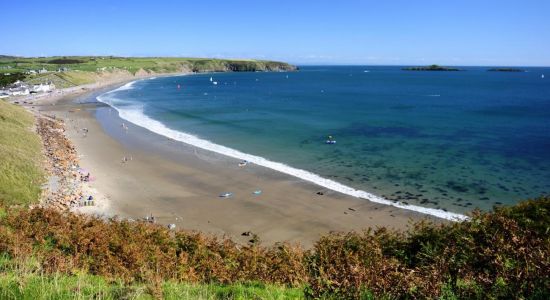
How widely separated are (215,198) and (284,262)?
15.7 m

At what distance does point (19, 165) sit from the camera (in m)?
26.3

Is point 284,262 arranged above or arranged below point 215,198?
above

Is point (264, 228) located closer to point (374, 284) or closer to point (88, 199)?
point (88, 199)

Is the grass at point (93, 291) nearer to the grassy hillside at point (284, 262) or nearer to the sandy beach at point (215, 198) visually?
the grassy hillside at point (284, 262)

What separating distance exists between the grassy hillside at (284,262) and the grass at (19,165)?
1053cm

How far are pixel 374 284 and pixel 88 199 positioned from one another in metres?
23.0

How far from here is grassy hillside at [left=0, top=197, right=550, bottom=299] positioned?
633 cm

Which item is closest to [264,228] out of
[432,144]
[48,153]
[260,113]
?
[48,153]

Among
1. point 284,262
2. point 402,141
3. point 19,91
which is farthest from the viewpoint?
point 19,91

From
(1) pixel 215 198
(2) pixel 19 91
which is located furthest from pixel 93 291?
(2) pixel 19 91

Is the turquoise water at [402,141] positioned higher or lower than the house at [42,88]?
lower

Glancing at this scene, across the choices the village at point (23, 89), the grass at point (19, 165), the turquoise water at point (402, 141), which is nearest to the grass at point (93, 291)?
the grass at point (19, 165)

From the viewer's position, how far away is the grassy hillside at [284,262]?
6.33 m

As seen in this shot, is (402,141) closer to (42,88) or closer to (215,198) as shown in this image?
(215,198)
